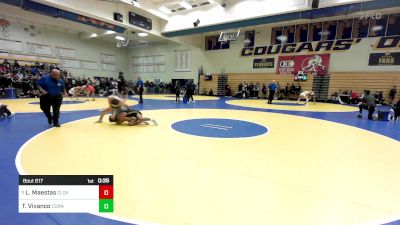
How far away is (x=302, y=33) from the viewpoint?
17703 mm

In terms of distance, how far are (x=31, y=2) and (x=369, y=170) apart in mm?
15541

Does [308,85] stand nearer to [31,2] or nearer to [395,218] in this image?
[395,218]

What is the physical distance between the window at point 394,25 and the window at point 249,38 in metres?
9.69

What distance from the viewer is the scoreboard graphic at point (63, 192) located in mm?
1696

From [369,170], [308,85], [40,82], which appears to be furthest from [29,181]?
[308,85]

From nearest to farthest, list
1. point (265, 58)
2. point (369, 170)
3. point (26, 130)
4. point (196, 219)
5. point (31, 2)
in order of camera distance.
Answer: point (196, 219)
point (369, 170)
point (26, 130)
point (31, 2)
point (265, 58)

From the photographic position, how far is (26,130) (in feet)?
Answer: 17.1

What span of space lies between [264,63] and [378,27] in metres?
8.18

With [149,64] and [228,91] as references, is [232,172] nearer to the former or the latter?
[228,91]

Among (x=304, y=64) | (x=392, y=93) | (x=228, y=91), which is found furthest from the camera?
(x=228, y=91)

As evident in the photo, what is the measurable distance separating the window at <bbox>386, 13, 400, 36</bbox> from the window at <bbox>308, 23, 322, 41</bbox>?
166 inches

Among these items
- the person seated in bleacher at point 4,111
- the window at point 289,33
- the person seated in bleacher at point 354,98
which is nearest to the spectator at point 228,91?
the window at point 289,33

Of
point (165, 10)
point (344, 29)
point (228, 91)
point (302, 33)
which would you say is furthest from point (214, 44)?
point (344, 29)

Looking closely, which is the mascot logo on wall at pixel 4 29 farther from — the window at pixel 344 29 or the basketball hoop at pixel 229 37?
the window at pixel 344 29
